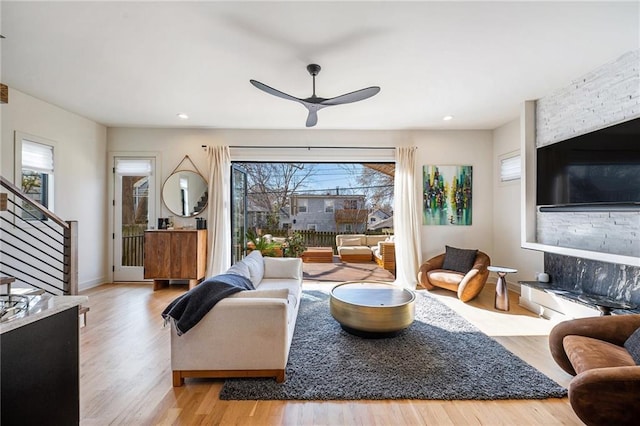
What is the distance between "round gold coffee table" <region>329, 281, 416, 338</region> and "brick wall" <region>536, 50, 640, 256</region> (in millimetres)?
2040

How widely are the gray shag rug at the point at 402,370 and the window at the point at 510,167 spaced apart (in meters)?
2.77

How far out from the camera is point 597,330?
2.04 metres

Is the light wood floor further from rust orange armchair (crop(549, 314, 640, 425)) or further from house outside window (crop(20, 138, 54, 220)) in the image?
house outside window (crop(20, 138, 54, 220))

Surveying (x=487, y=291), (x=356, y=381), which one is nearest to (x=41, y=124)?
(x=356, y=381)

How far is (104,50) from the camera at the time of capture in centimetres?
262

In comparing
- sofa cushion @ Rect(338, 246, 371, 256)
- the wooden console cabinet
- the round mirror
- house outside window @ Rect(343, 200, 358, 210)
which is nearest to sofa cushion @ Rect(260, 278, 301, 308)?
the wooden console cabinet

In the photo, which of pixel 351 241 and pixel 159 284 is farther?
pixel 351 241

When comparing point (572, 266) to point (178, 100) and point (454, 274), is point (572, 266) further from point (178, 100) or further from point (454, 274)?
point (178, 100)

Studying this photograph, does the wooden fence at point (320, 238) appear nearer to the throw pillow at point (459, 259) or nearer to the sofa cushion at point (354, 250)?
the sofa cushion at point (354, 250)

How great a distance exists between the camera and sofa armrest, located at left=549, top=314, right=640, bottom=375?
199 cm

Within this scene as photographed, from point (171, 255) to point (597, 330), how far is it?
506 centimetres

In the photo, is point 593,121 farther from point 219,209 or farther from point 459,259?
point 219,209

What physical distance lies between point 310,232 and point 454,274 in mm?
4792

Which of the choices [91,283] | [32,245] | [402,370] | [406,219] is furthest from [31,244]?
[406,219]
